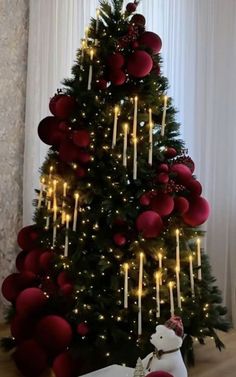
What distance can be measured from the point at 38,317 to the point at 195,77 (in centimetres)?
185

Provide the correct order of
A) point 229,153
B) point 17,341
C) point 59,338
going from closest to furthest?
point 59,338 → point 17,341 → point 229,153

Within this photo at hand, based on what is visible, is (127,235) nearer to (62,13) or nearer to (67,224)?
(67,224)

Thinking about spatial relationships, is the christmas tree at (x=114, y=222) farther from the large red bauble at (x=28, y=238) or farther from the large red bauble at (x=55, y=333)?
the large red bauble at (x=28, y=238)

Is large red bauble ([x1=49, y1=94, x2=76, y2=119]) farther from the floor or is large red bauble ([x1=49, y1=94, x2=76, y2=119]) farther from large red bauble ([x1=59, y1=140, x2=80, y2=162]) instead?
the floor

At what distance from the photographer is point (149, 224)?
2490 millimetres

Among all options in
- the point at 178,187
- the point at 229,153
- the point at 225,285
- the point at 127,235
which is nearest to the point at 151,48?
the point at 178,187

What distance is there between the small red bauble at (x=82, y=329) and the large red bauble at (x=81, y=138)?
2.68ft

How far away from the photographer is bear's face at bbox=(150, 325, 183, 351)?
6.76 feet

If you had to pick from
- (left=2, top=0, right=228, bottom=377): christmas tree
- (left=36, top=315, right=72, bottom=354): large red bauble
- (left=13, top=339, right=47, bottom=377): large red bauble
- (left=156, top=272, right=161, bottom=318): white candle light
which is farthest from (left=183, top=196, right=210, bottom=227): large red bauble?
(left=13, top=339, right=47, bottom=377): large red bauble

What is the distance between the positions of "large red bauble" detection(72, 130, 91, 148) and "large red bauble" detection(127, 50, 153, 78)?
0.36m

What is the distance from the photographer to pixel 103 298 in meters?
2.54

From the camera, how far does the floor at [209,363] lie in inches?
106

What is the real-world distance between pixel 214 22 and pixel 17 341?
2.30m

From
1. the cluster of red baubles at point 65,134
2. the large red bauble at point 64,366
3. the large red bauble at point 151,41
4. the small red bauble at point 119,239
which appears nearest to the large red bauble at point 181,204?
the small red bauble at point 119,239
